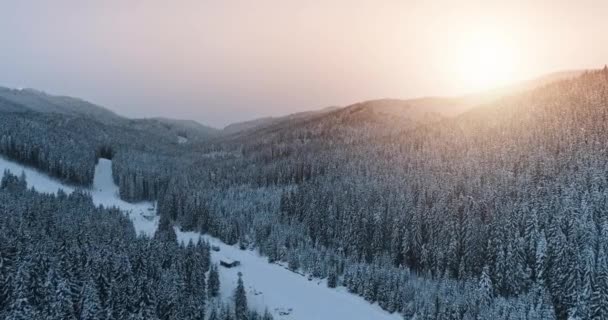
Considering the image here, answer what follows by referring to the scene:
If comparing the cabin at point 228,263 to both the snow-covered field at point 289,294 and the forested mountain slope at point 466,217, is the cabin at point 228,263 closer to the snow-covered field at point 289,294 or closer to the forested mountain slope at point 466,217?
the snow-covered field at point 289,294

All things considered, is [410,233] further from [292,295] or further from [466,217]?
[292,295]

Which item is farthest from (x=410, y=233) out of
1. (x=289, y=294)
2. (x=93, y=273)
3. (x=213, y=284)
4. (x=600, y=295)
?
(x=93, y=273)

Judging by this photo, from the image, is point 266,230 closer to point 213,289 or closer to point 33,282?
point 213,289

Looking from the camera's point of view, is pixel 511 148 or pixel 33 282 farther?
pixel 511 148

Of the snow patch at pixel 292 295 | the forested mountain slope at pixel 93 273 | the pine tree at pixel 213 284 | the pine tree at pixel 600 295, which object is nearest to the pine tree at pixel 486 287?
the snow patch at pixel 292 295

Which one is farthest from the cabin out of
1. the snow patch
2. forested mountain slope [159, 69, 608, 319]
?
forested mountain slope [159, 69, 608, 319]

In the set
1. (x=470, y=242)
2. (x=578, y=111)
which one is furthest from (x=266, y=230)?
(x=578, y=111)
